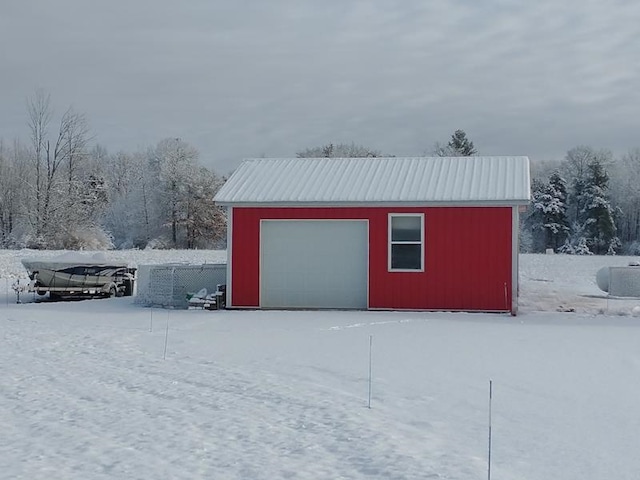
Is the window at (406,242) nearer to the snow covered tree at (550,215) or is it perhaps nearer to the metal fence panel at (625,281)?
the metal fence panel at (625,281)

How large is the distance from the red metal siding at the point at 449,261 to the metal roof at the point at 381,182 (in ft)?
0.89

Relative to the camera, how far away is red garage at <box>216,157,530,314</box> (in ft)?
55.5

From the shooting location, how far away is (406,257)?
1738 cm

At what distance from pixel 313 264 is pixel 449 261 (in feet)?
10.1

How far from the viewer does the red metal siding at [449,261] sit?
16.8 m

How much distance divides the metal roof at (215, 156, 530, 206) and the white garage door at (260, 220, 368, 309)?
62cm

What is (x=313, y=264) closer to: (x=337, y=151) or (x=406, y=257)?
(x=406, y=257)

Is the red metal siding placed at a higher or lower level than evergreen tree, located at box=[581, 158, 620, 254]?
lower

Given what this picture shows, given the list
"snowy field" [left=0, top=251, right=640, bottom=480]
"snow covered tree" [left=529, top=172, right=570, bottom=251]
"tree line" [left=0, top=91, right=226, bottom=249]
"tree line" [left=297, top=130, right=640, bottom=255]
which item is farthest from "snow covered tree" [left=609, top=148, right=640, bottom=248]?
"snowy field" [left=0, top=251, right=640, bottom=480]

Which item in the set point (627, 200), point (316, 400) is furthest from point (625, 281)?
point (627, 200)

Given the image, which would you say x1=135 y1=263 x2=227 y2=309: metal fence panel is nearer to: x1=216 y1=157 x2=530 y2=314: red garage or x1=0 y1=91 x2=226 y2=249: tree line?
x1=216 y1=157 x2=530 y2=314: red garage

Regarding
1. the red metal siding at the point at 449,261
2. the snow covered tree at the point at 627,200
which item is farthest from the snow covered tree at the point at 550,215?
the red metal siding at the point at 449,261

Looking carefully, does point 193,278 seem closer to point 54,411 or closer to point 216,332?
point 216,332

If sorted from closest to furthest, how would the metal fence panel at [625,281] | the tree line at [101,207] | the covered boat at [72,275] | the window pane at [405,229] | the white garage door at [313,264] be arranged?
1. the window pane at [405,229]
2. the white garage door at [313,264]
3. the covered boat at [72,275]
4. the metal fence panel at [625,281]
5. the tree line at [101,207]
